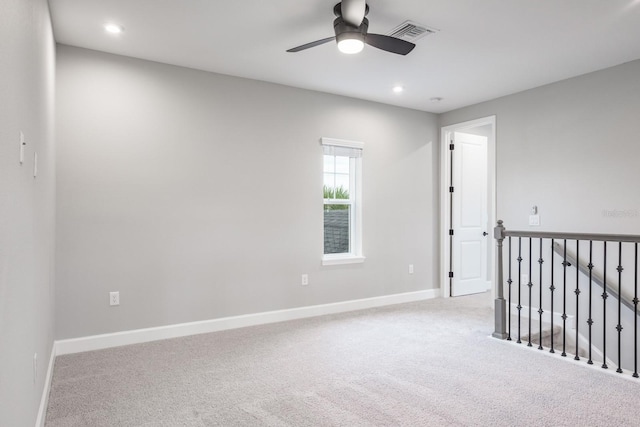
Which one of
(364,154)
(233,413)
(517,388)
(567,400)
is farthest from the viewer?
(364,154)

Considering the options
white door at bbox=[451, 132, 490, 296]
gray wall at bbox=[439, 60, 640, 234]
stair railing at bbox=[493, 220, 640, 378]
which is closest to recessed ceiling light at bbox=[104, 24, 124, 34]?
stair railing at bbox=[493, 220, 640, 378]

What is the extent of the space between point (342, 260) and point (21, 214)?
357cm

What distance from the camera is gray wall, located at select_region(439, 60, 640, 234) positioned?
3.83 meters

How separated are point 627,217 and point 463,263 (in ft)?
7.59

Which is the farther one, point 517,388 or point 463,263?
point 463,263

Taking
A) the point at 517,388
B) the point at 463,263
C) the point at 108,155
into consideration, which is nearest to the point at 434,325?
the point at 517,388

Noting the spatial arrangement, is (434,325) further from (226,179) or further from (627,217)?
(226,179)

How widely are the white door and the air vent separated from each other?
2834 millimetres

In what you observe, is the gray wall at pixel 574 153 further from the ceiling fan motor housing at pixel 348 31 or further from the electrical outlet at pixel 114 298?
the electrical outlet at pixel 114 298

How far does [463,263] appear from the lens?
5.86 metres

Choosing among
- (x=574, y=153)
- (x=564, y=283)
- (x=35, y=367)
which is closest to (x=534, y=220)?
(x=574, y=153)

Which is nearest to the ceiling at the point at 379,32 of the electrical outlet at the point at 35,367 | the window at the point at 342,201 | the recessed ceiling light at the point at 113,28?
the recessed ceiling light at the point at 113,28

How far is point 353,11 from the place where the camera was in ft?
8.50

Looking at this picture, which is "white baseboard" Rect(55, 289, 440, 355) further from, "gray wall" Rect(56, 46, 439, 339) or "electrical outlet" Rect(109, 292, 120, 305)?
"electrical outlet" Rect(109, 292, 120, 305)
